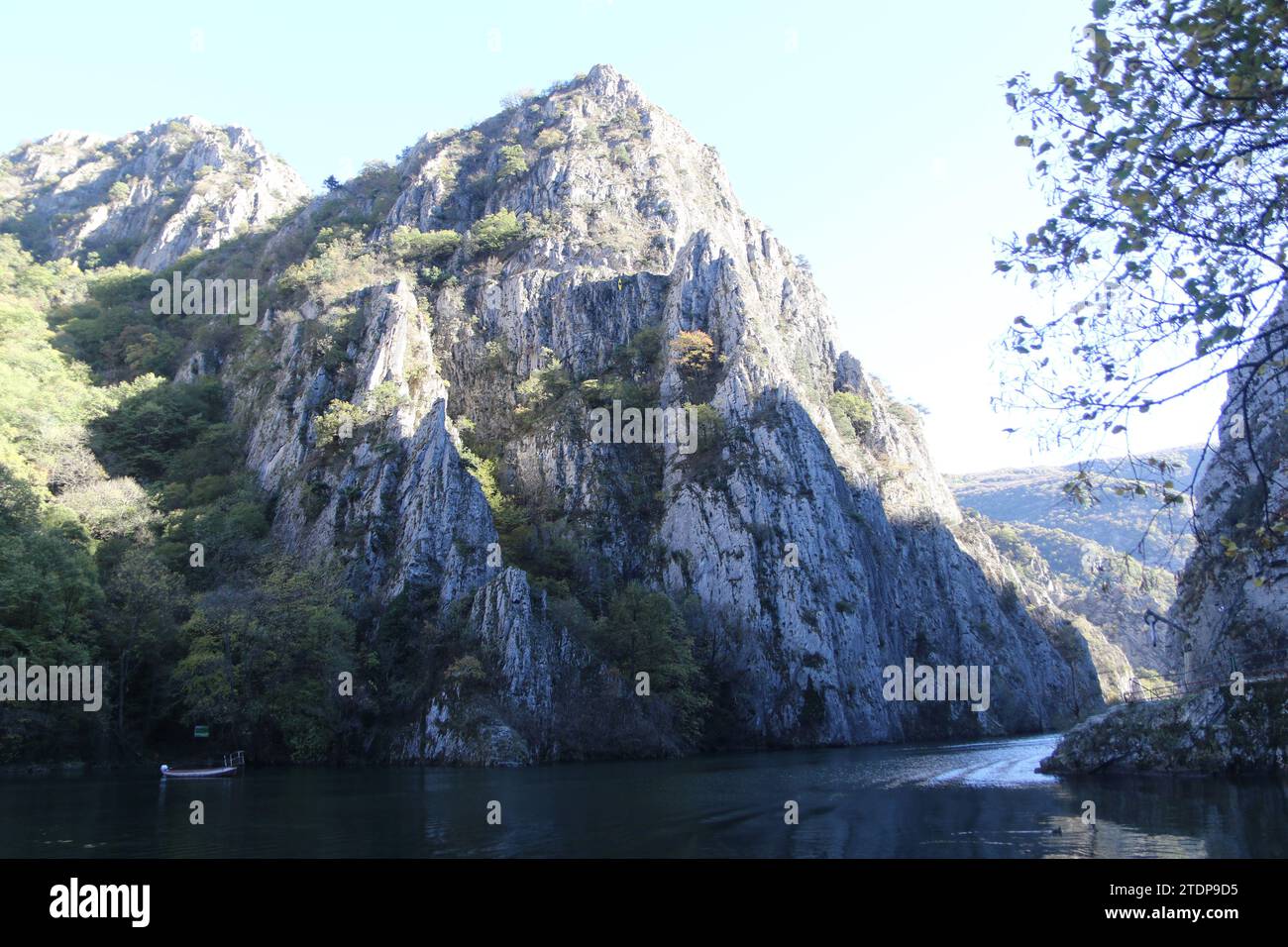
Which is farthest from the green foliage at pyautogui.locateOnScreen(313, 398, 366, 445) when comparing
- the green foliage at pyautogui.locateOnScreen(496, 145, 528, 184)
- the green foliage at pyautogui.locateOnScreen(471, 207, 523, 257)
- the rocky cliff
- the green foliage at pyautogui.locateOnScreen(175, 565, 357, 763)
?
the green foliage at pyautogui.locateOnScreen(496, 145, 528, 184)

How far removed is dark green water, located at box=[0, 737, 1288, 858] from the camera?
17.0 m

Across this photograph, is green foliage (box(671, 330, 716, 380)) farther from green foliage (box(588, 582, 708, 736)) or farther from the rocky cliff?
green foliage (box(588, 582, 708, 736))

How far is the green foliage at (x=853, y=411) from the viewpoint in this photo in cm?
9209

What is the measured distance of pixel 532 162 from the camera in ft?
342

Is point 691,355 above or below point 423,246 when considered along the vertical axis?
below

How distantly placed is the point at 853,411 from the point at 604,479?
35056 mm

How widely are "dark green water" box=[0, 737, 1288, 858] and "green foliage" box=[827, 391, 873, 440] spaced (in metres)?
58.6

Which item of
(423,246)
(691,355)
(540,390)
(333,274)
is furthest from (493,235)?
(691,355)

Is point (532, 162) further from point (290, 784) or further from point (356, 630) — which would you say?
point (290, 784)

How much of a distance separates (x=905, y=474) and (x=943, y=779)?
64.1 meters

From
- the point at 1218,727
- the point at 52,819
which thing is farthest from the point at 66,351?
the point at 1218,727

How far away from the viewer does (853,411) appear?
9431 cm

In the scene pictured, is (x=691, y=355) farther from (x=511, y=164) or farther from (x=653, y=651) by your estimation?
(x=511, y=164)

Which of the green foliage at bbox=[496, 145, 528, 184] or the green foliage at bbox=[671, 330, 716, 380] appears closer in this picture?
the green foliage at bbox=[671, 330, 716, 380]
